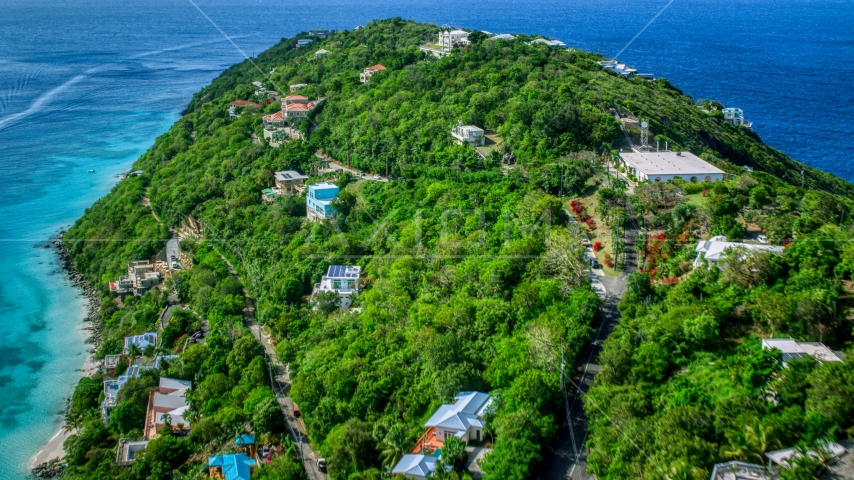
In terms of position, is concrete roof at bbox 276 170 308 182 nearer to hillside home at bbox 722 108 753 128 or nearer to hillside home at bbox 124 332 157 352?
hillside home at bbox 124 332 157 352

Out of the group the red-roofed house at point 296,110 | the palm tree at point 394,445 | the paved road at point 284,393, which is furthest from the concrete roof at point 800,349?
the red-roofed house at point 296,110

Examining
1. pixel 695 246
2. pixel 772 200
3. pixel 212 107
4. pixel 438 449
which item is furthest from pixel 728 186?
pixel 212 107

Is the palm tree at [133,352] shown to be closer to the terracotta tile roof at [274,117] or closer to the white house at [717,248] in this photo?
the white house at [717,248]

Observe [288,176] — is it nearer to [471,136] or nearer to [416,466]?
[471,136]

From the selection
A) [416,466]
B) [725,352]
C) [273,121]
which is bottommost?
[416,466]

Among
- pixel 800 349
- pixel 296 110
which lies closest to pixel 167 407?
pixel 800 349

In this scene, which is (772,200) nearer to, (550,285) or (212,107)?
(550,285)
